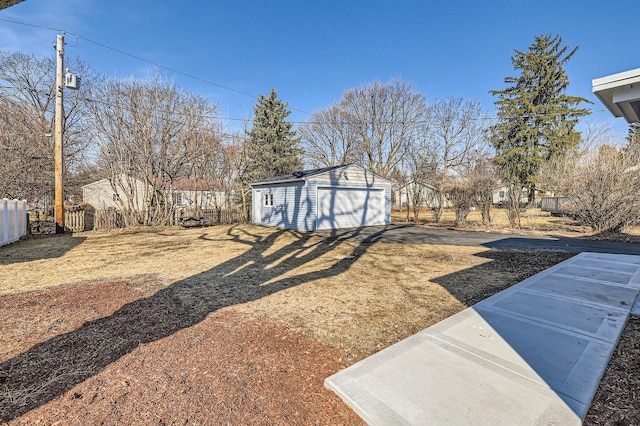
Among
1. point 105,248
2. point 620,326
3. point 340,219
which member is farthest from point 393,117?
point 620,326

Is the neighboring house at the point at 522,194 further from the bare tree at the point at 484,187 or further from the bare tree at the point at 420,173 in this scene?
the bare tree at the point at 420,173

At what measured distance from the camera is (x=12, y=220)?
9227 mm

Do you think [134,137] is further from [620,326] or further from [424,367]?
[620,326]

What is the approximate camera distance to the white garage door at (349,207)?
13.6m

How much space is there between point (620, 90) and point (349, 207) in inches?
440

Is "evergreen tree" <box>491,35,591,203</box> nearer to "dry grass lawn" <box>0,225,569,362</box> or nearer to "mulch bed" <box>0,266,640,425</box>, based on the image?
"dry grass lawn" <box>0,225,569,362</box>

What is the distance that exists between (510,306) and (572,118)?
1147 inches

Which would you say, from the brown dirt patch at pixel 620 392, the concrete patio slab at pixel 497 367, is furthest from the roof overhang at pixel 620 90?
the brown dirt patch at pixel 620 392

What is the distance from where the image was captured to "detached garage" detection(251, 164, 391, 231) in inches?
518

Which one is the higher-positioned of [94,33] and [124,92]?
[94,33]

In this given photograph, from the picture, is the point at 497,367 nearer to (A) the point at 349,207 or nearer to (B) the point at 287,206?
(A) the point at 349,207

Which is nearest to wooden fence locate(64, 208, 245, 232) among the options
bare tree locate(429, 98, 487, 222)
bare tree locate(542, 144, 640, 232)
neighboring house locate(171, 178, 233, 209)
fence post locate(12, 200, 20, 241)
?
neighboring house locate(171, 178, 233, 209)

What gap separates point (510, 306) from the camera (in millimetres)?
3732

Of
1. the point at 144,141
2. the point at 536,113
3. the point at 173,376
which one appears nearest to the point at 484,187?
the point at 173,376
